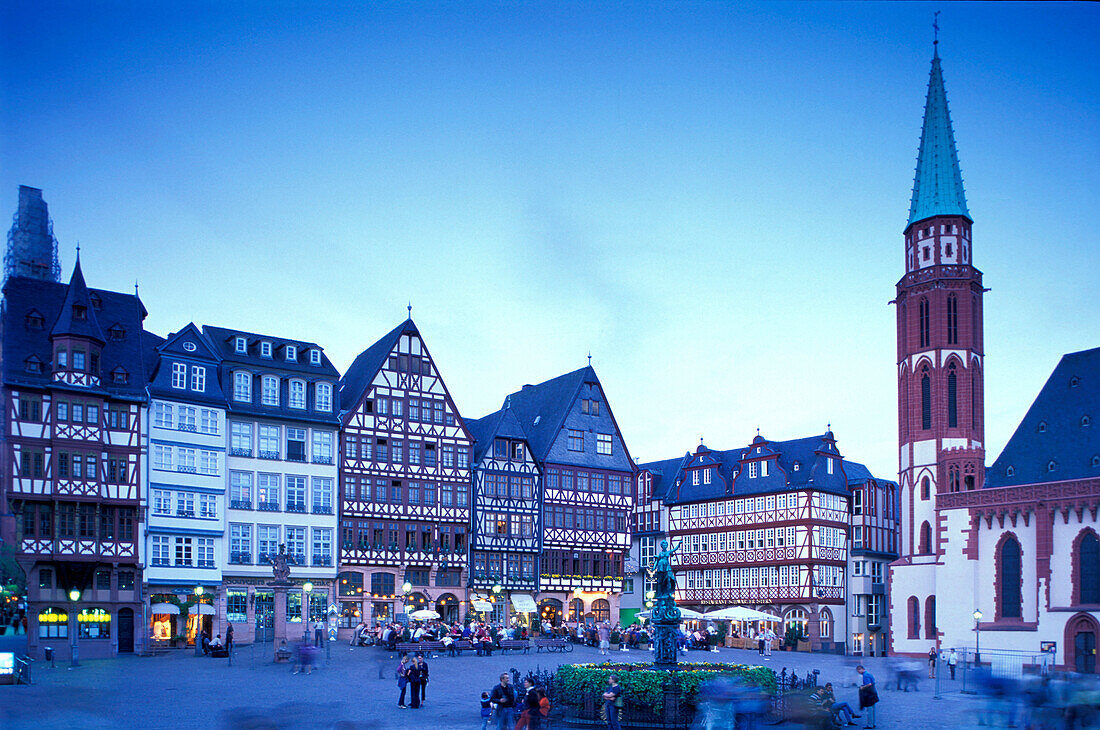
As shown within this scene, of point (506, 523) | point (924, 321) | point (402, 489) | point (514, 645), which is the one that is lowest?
point (514, 645)

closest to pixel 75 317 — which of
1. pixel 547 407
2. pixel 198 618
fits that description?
pixel 198 618

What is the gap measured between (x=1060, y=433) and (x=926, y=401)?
7936 millimetres

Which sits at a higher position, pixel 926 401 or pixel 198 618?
pixel 926 401

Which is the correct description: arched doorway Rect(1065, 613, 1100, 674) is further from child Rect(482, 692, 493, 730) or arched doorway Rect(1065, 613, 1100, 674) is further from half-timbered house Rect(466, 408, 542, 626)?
child Rect(482, 692, 493, 730)

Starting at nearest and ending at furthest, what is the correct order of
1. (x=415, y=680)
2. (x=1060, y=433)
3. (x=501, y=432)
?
(x=415, y=680) → (x=1060, y=433) → (x=501, y=432)

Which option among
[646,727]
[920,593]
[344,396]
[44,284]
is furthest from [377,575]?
[646,727]

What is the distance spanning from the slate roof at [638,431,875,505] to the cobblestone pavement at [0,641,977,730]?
2146cm

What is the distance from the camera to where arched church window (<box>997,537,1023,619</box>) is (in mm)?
48344

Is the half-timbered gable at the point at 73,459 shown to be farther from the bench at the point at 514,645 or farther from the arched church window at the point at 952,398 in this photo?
the arched church window at the point at 952,398

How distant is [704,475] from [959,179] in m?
22.2

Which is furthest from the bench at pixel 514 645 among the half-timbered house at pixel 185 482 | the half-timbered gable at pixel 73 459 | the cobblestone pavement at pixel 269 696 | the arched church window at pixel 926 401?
the arched church window at pixel 926 401

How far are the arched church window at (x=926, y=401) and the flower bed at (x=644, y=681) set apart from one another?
35525 mm

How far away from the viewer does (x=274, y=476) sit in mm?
50875

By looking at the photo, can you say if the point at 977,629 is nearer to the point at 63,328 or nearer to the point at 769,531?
the point at 769,531
